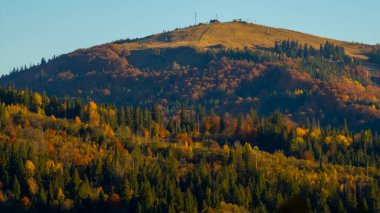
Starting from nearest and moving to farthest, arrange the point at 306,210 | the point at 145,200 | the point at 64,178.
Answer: the point at 306,210, the point at 145,200, the point at 64,178

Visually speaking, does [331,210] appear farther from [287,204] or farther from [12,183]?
[287,204]

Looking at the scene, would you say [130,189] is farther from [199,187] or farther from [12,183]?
[12,183]

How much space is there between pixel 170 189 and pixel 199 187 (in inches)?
435

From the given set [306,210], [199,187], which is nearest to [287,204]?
[306,210]

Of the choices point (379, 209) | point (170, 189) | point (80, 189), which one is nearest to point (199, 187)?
point (170, 189)

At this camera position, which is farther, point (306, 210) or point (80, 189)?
point (80, 189)

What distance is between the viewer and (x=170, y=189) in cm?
19075

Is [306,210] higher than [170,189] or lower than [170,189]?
higher

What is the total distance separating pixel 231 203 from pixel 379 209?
3463 cm

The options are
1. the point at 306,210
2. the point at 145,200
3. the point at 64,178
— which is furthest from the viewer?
the point at 64,178

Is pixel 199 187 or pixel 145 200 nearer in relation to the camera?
pixel 145 200

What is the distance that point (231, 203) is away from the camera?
19000 centimetres

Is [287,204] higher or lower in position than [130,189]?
higher

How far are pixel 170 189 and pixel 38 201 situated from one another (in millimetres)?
31316
